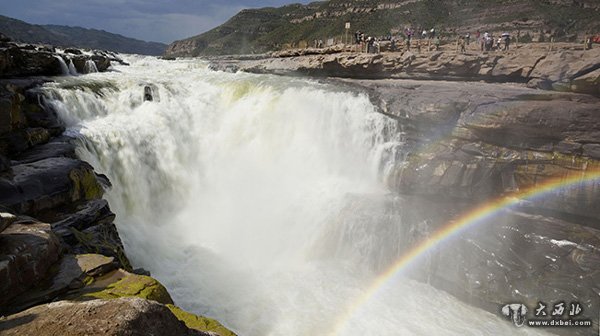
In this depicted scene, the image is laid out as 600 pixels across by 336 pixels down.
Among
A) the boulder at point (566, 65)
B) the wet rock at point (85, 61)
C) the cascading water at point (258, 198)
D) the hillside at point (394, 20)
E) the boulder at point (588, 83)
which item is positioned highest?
the hillside at point (394, 20)

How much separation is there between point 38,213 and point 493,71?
17.5 m

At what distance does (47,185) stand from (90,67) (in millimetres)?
16532

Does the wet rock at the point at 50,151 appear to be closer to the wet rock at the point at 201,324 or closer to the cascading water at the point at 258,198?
the cascading water at the point at 258,198

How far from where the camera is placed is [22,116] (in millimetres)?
11203

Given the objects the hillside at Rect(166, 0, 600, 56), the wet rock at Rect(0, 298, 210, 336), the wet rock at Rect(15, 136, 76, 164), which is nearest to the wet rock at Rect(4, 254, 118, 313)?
the wet rock at Rect(0, 298, 210, 336)

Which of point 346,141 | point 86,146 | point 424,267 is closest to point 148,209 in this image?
point 86,146

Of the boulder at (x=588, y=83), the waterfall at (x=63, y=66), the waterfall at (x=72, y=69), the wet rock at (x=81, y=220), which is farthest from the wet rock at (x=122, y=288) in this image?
the waterfall at (x=72, y=69)

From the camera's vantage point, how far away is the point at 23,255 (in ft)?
14.4

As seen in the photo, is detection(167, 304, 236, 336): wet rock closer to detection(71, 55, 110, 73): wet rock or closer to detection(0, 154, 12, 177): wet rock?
detection(0, 154, 12, 177): wet rock

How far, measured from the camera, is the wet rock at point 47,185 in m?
7.16

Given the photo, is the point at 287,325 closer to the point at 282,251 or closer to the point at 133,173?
the point at 282,251

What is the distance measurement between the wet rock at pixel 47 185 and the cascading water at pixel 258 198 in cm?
230

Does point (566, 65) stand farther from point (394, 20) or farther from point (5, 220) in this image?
point (394, 20)

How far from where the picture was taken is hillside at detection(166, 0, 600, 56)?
4416cm
